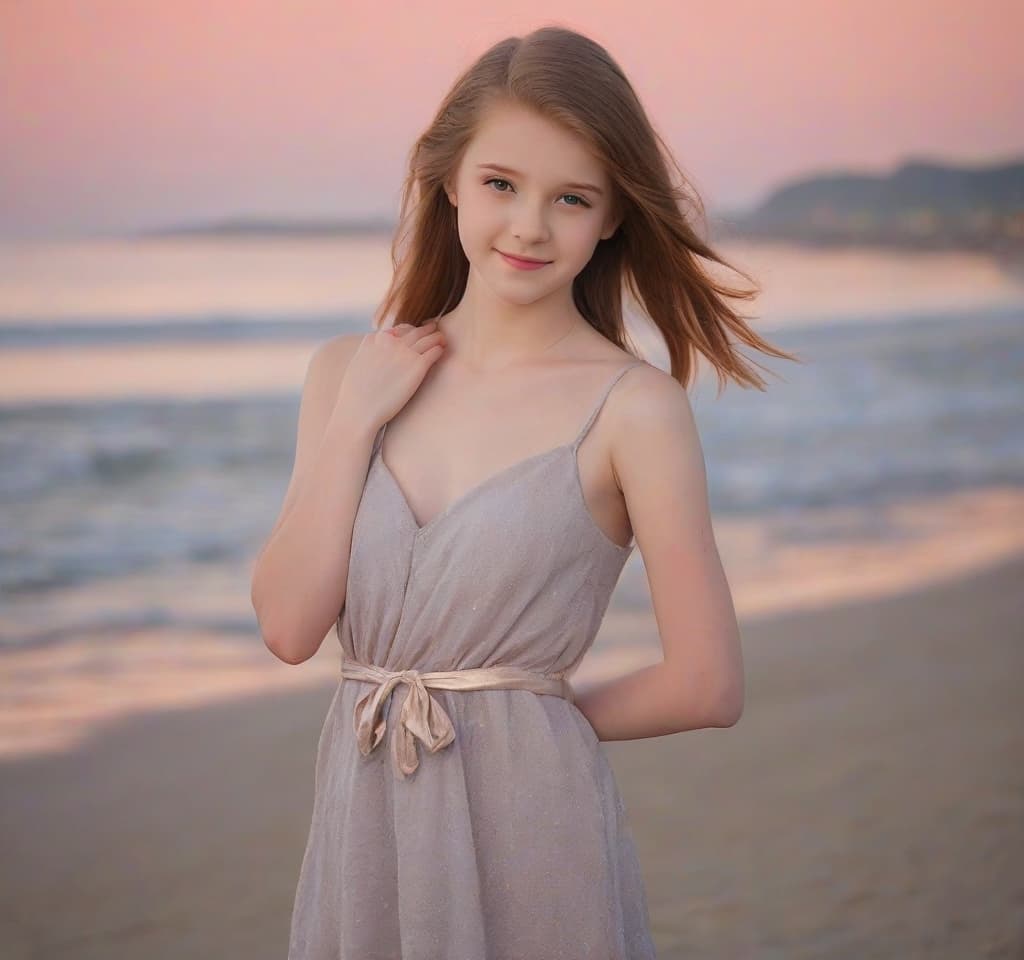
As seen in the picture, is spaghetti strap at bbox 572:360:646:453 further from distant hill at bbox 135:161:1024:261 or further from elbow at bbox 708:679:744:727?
distant hill at bbox 135:161:1024:261

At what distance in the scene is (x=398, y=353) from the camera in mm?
2199

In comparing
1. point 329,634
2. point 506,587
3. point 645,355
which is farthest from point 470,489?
point 645,355

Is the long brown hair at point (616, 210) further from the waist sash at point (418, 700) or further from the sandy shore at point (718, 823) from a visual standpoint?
the sandy shore at point (718, 823)

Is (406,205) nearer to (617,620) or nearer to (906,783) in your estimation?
(906,783)

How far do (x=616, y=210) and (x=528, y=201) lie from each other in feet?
0.63

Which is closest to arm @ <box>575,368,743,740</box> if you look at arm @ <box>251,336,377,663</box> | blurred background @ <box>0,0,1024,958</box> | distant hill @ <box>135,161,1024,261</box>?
blurred background @ <box>0,0,1024,958</box>

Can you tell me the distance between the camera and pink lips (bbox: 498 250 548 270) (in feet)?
6.88

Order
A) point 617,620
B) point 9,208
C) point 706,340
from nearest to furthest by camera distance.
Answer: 1. point 706,340
2. point 617,620
3. point 9,208

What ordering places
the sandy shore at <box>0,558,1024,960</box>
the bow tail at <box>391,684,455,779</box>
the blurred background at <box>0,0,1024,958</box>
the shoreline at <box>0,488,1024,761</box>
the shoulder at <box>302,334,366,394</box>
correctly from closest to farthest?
the bow tail at <box>391,684,455,779</box>, the shoulder at <box>302,334,366,394</box>, the sandy shore at <box>0,558,1024,960</box>, the blurred background at <box>0,0,1024,958</box>, the shoreline at <box>0,488,1024,761</box>

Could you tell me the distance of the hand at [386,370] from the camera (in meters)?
2.13

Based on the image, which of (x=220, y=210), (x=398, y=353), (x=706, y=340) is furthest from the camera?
(x=220, y=210)

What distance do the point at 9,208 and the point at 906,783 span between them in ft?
42.1

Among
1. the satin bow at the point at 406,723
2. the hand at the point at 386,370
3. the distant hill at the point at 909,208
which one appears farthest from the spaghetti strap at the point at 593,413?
the distant hill at the point at 909,208

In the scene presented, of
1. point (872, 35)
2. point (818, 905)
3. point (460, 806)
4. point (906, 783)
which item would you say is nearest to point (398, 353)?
point (460, 806)
